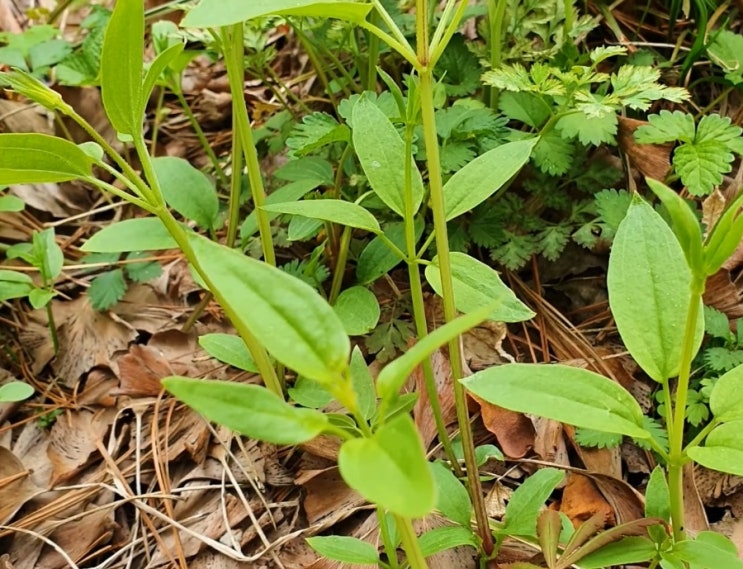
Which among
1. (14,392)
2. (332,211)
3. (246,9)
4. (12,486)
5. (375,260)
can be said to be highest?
(246,9)

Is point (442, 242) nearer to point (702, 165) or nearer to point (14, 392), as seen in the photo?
point (702, 165)

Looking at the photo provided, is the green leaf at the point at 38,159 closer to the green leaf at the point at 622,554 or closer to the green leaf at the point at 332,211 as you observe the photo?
the green leaf at the point at 332,211

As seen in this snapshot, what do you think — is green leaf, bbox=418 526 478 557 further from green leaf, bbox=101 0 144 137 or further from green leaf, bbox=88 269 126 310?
green leaf, bbox=88 269 126 310

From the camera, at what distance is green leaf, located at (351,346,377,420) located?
2.71 feet

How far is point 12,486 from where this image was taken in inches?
47.8

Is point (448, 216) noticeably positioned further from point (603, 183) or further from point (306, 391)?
point (603, 183)

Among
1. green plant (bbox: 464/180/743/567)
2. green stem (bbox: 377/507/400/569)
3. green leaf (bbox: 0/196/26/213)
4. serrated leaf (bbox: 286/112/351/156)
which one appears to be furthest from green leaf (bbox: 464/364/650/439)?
green leaf (bbox: 0/196/26/213)

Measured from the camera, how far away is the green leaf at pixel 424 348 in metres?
0.46

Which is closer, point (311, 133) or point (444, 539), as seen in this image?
point (444, 539)

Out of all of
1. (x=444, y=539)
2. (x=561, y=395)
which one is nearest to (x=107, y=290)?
(x=444, y=539)

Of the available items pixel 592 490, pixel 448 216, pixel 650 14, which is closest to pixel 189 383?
pixel 448 216

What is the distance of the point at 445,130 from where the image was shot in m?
1.18

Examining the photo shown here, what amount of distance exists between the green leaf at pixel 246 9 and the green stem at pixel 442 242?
11 cm

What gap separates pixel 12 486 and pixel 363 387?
767mm
